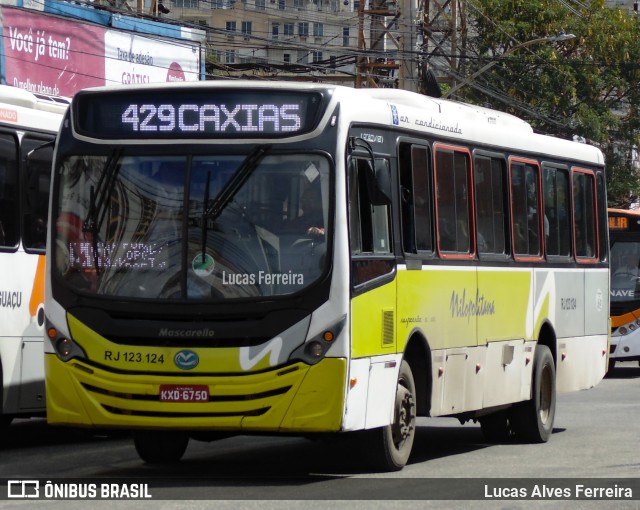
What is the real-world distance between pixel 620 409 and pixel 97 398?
9.93 meters

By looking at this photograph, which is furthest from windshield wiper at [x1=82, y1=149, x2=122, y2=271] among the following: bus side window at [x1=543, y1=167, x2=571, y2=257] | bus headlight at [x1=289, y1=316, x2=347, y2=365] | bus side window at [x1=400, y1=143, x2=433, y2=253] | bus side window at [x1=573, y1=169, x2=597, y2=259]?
bus side window at [x1=573, y1=169, x2=597, y2=259]

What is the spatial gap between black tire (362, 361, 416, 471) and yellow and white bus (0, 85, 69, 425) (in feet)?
11.8

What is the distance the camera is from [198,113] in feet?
38.2

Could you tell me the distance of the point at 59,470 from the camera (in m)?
12.8

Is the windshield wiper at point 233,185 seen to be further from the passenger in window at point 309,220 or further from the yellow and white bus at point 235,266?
the passenger in window at point 309,220

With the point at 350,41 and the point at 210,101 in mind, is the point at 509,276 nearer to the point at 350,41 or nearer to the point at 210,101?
the point at 210,101

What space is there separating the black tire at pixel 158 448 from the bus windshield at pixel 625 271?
16.8m

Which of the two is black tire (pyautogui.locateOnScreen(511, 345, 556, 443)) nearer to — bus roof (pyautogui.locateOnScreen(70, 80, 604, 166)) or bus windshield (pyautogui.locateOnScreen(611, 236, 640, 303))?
bus roof (pyautogui.locateOnScreen(70, 80, 604, 166))

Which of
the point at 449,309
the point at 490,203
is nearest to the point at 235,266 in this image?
the point at 449,309

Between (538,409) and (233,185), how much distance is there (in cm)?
550

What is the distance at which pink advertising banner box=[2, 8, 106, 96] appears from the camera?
30188 mm

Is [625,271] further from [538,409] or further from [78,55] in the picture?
[538,409]

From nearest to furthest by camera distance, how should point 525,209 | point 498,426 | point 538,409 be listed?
point 538,409 → point 525,209 → point 498,426

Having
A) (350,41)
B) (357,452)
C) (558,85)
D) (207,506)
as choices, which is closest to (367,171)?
(357,452)
